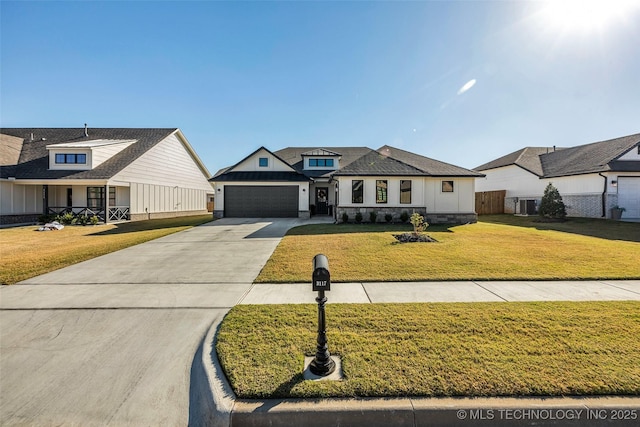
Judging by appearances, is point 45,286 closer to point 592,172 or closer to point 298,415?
point 298,415

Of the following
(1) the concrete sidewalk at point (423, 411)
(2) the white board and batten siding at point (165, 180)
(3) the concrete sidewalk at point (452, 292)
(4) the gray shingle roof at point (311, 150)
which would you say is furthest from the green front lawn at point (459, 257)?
(2) the white board and batten siding at point (165, 180)

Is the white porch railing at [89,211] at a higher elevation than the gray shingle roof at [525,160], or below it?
below

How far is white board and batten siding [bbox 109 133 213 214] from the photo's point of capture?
66.2 feet

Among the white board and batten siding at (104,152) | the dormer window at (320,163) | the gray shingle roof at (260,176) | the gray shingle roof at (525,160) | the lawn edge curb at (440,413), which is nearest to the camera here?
the lawn edge curb at (440,413)

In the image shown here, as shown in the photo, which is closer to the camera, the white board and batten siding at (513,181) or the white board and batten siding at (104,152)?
the white board and batten siding at (104,152)

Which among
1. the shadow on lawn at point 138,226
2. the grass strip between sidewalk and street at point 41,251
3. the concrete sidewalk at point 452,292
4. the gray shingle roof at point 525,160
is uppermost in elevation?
the gray shingle roof at point 525,160

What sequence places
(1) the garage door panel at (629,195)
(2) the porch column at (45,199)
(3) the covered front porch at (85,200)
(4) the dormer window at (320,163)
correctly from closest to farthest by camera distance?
(1) the garage door panel at (629,195)
(2) the porch column at (45,199)
(3) the covered front porch at (85,200)
(4) the dormer window at (320,163)

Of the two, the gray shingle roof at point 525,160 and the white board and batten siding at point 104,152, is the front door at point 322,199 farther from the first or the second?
the gray shingle roof at point 525,160

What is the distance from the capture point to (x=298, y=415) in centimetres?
242

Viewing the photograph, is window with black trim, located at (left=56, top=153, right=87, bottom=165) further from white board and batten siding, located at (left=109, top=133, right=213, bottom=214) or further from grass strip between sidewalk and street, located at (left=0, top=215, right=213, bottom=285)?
grass strip between sidewalk and street, located at (left=0, top=215, right=213, bottom=285)

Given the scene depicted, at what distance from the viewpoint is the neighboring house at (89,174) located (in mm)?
17953

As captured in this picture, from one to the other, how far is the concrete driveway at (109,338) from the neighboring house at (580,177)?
2448cm

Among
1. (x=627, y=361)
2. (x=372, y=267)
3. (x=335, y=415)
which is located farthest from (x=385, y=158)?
(x=335, y=415)

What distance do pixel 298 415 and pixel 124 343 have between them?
2832mm
